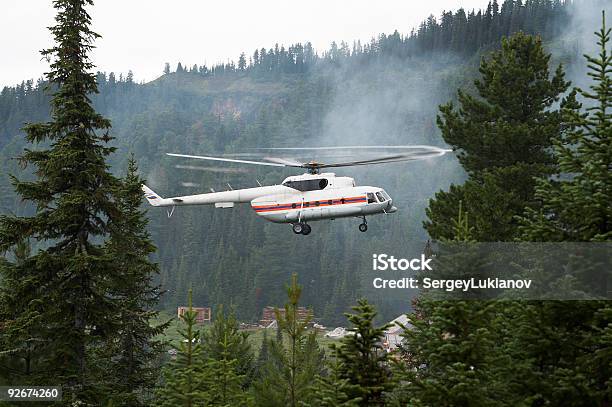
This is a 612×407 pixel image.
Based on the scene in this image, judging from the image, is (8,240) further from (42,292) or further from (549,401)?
(549,401)

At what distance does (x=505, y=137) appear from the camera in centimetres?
2933

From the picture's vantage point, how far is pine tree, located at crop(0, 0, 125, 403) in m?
21.3

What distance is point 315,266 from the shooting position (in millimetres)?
199375

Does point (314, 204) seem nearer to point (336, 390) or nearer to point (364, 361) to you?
point (364, 361)

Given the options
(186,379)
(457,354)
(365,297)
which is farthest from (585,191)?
(186,379)

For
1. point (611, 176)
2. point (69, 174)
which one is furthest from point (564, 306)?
point (69, 174)

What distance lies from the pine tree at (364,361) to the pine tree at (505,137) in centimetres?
1439

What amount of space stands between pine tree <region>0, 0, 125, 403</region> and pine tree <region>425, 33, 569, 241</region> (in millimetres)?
12320

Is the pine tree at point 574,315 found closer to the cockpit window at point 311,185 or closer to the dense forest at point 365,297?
the dense forest at point 365,297

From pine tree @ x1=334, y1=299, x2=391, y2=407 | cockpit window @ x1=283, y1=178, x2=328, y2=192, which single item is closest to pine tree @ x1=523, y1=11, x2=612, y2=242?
pine tree @ x1=334, y1=299, x2=391, y2=407

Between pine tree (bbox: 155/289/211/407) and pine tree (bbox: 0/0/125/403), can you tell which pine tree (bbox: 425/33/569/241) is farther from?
pine tree (bbox: 155/289/211/407)

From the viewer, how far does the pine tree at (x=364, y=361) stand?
12984 mm

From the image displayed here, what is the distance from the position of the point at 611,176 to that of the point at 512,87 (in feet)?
56.1

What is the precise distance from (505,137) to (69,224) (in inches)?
638
